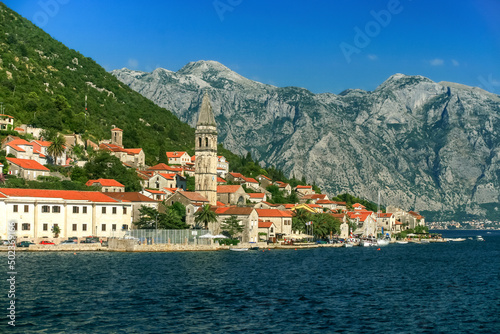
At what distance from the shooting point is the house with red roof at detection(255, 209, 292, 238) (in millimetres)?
128500

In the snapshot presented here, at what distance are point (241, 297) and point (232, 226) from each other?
62.6 meters

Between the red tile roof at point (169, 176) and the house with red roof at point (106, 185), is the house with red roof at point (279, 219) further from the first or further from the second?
the house with red roof at point (106, 185)

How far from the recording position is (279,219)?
428ft

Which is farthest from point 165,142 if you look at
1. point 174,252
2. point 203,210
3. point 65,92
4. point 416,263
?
point 416,263

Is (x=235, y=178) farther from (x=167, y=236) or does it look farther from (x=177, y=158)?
(x=167, y=236)

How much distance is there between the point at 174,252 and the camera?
321 ft

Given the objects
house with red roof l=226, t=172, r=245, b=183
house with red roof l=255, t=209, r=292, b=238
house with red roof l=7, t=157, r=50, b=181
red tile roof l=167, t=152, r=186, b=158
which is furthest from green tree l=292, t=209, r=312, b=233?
house with red roof l=7, t=157, r=50, b=181

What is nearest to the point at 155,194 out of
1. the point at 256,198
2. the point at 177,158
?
the point at 256,198

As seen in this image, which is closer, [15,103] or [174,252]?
[174,252]

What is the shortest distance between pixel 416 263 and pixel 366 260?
7446 millimetres

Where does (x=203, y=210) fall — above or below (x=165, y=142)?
below

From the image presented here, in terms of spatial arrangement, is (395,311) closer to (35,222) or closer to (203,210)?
(35,222)

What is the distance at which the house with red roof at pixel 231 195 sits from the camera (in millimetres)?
137988

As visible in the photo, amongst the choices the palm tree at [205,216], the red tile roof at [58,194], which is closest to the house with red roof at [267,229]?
the palm tree at [205,216]
